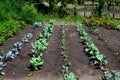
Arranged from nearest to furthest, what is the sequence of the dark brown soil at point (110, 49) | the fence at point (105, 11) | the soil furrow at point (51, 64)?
the soil furrow at point (51, 64) < the dark brown soil at point (110, 49) < the fence at point (105, 11)

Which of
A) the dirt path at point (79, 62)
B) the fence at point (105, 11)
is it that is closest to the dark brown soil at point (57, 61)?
the dirt path at point (79, 62)

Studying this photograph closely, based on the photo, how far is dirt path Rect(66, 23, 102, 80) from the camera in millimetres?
9734

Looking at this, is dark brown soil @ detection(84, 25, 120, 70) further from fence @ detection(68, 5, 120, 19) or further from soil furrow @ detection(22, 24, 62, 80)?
fence @ detection(68, 5, 120, 19)

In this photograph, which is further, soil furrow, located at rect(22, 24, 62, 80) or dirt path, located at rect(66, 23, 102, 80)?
dirt path, located at rect(66, 23, 102, 80)

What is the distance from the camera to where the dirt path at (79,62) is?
9734 mm

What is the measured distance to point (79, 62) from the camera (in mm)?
11008

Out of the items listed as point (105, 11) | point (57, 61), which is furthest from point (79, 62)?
point (105, 11)

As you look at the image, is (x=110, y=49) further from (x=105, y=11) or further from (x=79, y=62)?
(x=105, y=11)

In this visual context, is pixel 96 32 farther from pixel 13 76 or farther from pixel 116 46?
pixel 13 76

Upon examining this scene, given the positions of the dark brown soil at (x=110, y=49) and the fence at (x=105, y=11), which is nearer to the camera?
the dark brown soil at (x=110, y=49)

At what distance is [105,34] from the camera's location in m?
17.9

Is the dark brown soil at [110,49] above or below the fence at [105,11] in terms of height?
above

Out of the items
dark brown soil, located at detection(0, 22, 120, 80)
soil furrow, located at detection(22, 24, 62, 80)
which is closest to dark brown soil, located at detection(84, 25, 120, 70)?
dark brown soil, located at detection(0, 22, 120, 80)

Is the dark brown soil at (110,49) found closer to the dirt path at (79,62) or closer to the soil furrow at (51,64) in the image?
the dirt path at (79,62)
